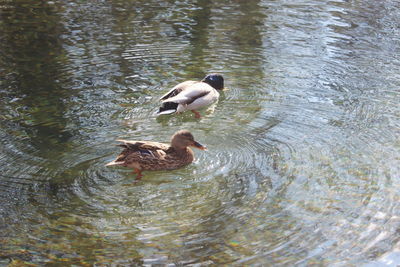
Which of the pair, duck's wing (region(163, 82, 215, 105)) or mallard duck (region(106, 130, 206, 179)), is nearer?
mallard duck (region(106, 130, 206, 179))

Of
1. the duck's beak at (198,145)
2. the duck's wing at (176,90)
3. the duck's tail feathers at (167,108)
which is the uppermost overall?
the duck's beak at (198,145)

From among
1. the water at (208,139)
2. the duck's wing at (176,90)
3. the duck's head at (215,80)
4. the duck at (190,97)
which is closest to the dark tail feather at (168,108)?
the duck at (190,97)

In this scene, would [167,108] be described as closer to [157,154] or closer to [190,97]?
[190,97]

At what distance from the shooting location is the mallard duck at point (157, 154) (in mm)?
6020

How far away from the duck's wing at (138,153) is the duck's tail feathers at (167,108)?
1.29 meters

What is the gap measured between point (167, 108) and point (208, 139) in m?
1.02

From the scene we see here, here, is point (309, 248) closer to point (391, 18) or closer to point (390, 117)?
point (390, 117)

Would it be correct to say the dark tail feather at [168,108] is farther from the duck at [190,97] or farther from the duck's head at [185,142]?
the duck's head at [185,142]

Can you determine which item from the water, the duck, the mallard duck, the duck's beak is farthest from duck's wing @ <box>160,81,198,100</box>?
the duck's beak

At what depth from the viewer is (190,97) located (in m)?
7.88

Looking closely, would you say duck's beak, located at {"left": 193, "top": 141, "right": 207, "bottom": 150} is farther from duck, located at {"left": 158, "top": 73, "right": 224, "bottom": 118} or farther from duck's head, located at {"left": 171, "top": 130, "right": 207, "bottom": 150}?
duck, located at {"left": 158, "top": 73, "right": 224, "bottom": 118}

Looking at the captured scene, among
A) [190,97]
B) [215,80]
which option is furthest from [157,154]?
[215,80]

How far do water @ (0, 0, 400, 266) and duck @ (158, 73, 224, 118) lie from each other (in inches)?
6.4

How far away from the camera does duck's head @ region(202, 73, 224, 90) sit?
8.49m
